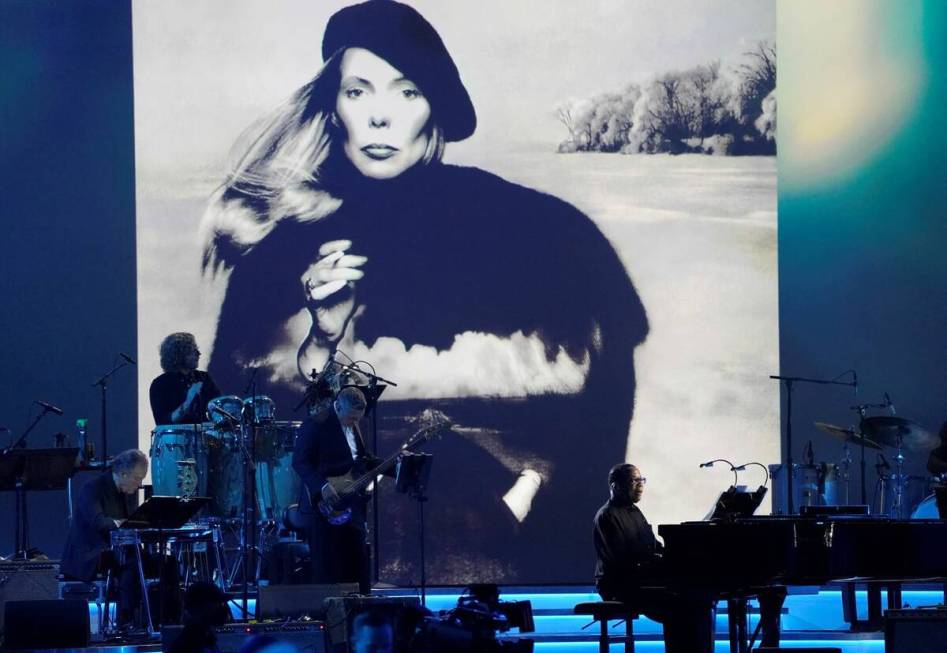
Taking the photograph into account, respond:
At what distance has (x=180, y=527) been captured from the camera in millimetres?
8078

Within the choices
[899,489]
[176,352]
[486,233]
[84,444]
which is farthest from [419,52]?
[899,489]

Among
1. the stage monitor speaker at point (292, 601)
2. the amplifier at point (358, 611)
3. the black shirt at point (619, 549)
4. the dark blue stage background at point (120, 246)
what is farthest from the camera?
the dark blue stage background at point (120, 246)

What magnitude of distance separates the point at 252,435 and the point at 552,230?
10.2ft

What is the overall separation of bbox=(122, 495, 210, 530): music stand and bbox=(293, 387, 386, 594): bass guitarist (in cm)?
63

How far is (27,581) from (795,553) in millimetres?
3932

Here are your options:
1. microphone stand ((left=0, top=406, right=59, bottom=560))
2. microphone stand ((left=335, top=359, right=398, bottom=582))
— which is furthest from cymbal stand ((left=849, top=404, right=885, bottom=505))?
microphone stand ((left=0, top=406, right=59, bottom=560))

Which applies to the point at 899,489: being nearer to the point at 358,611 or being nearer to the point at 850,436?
the point at 850,436

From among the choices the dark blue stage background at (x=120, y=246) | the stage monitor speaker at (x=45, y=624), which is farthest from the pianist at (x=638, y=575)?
the dark blue stage background at (x=120, y=246)

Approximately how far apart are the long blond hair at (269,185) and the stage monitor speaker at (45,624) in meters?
4.25

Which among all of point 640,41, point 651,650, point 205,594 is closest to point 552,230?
point 640,41

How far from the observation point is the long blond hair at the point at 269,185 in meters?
10.8

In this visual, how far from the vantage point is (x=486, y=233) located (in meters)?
10.8

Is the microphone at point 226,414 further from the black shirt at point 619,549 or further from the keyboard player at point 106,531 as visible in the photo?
the black shirt at point 619,549

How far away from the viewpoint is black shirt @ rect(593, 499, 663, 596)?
7645 mm
